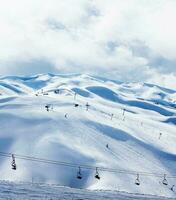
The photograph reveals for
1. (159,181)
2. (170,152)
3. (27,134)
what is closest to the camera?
(159,181)

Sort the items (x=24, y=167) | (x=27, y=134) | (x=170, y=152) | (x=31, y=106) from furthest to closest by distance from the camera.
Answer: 1. (x=31, y=106)
2. (x=170, y=152)
3. (x=27, y=134)
4. (x=24, y=167)

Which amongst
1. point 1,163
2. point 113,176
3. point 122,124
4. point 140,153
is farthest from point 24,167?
point 122,124

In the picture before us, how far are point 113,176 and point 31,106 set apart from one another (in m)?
52.1

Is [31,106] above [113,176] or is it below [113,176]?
above

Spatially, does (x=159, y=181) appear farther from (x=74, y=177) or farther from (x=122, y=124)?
(x=122, y=124)

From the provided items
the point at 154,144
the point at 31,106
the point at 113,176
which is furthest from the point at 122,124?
the point at 113,176

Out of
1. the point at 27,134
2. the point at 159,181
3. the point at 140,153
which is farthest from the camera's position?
the point at 140,153

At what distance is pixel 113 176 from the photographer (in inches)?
3482

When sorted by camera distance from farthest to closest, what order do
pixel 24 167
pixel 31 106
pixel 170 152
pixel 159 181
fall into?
pixel 31 106, pixel 170 152, pixel 159 181, pixel 24 167

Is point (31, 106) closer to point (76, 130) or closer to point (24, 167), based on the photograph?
point (76, 130)

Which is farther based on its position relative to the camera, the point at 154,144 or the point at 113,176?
the point at 154,144

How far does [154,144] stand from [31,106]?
37878mm

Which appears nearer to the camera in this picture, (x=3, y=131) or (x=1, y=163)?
(x=1, y=163)

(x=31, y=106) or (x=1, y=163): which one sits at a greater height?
(x=31, y=106)
